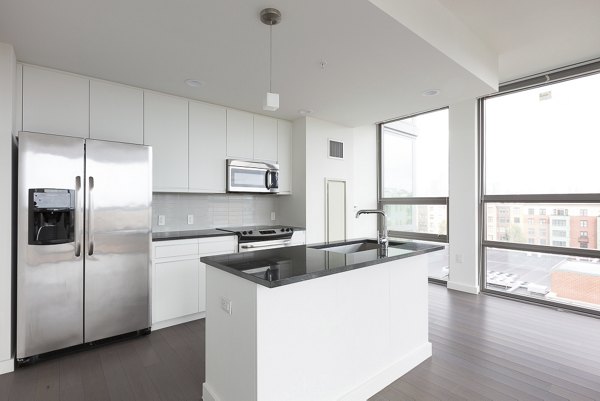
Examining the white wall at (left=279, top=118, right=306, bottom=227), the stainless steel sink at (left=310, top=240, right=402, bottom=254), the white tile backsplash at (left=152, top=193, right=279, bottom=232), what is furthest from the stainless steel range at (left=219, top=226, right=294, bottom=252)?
the stainless steel sink at (left=310, top=240, right=402, bottom=254)

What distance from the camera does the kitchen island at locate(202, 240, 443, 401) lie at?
1.65 meters

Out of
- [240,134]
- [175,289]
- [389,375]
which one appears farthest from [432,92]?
[175,289]

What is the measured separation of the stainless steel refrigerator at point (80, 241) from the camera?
2504mm

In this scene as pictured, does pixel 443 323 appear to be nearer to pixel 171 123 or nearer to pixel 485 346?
pixel 485 346

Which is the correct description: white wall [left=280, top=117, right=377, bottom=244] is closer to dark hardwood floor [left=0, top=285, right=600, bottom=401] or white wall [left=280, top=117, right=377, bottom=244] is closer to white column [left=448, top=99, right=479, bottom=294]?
white column [left=448, top=99, right=479, bottom=294]

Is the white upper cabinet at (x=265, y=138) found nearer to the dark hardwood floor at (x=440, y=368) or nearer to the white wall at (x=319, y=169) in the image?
the white wall at (x=319, y=169)

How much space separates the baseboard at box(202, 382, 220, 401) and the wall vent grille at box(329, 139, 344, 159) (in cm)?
360

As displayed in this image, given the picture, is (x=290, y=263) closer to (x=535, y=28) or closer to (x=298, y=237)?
(x=298, y=237)

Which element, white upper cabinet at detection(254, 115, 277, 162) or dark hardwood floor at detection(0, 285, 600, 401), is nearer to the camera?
dark hardwood floor at detection(0, 285, 600, 401)

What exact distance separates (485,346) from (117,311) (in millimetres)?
3406

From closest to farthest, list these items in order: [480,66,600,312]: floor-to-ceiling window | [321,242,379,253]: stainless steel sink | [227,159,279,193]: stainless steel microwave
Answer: [321,242,379,253]: stainless steel sink → [480,66,600,312]: floor-to-ceiling window → [227,159,279,193]: stainless steel microwave

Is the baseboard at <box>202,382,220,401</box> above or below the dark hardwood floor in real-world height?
above

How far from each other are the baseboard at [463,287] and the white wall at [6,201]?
16.5ft

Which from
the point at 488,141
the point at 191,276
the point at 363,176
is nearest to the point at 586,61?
the point at 488,141
